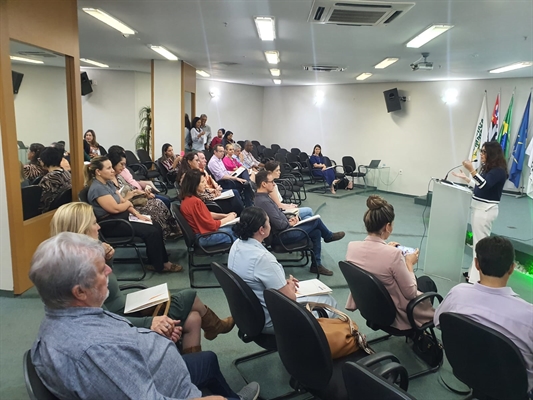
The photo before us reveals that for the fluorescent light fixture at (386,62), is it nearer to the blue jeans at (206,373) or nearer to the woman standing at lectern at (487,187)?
the woman standing at lectern at (487,187)

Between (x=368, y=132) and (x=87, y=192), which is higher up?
(x=368, y=132)

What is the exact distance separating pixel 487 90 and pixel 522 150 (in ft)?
5.35

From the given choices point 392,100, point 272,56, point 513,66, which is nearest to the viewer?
point 513,66

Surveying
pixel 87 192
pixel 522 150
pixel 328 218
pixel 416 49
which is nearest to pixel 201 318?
pixel 87 192

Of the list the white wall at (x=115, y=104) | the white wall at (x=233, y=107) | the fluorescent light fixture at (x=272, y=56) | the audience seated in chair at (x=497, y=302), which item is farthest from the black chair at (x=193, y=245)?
the white wall at (x=233, y=107)

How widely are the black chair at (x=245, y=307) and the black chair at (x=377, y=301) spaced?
0.64m

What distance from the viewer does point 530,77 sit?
8.12m

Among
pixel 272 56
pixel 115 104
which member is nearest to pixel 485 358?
pixel 272 56

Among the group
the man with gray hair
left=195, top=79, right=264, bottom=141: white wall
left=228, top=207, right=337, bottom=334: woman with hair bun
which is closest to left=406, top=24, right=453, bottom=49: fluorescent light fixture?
left=228, top=207, right=337, bottom=334: woman with hair bun

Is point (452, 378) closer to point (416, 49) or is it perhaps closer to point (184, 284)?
point (184, 284)

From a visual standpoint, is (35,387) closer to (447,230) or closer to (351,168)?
(447,230)

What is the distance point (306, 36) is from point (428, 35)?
1.60 meters

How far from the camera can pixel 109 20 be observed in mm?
4809

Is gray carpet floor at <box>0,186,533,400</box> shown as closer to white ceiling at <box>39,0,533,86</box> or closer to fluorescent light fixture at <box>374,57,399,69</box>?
white ceiling at <box>39,0,533,86</box>
